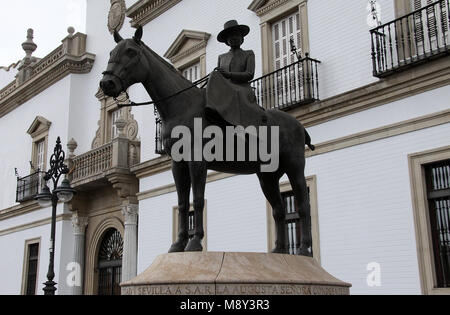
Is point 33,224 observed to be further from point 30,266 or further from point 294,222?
point 294,222

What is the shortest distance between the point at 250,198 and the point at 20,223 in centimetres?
1333

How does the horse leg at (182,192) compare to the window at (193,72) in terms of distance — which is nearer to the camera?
→ the horse leg at (182,192)

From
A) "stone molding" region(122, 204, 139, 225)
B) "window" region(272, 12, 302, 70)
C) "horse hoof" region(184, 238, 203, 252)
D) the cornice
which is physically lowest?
"horse hoof" region(184, 238, 203, 252)

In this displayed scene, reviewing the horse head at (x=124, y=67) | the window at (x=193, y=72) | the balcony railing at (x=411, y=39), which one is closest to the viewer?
the horse head at (x=124, y=67)

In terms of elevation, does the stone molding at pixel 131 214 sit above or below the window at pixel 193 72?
below

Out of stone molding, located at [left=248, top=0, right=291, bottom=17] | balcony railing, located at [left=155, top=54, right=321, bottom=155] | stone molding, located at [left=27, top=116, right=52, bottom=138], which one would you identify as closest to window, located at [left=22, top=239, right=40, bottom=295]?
stone molding, located at [left=27, top=116, right=52, bottom=138]

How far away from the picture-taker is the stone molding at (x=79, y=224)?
20.9 m

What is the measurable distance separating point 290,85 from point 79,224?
35.8ft

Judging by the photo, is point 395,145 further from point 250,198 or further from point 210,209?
point 210,209

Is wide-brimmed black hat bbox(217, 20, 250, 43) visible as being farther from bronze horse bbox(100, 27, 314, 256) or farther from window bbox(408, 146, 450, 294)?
window bbox(408, 146, 450, 294)

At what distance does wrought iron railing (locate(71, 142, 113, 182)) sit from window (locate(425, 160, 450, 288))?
10.7 metres

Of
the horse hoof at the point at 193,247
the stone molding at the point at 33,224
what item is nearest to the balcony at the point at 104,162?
the stone molding at the point at 33,224

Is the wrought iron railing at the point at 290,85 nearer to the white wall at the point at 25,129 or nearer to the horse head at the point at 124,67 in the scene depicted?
the horse head at the point at 124,67

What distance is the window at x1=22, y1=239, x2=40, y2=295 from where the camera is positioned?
2227 centimetres
